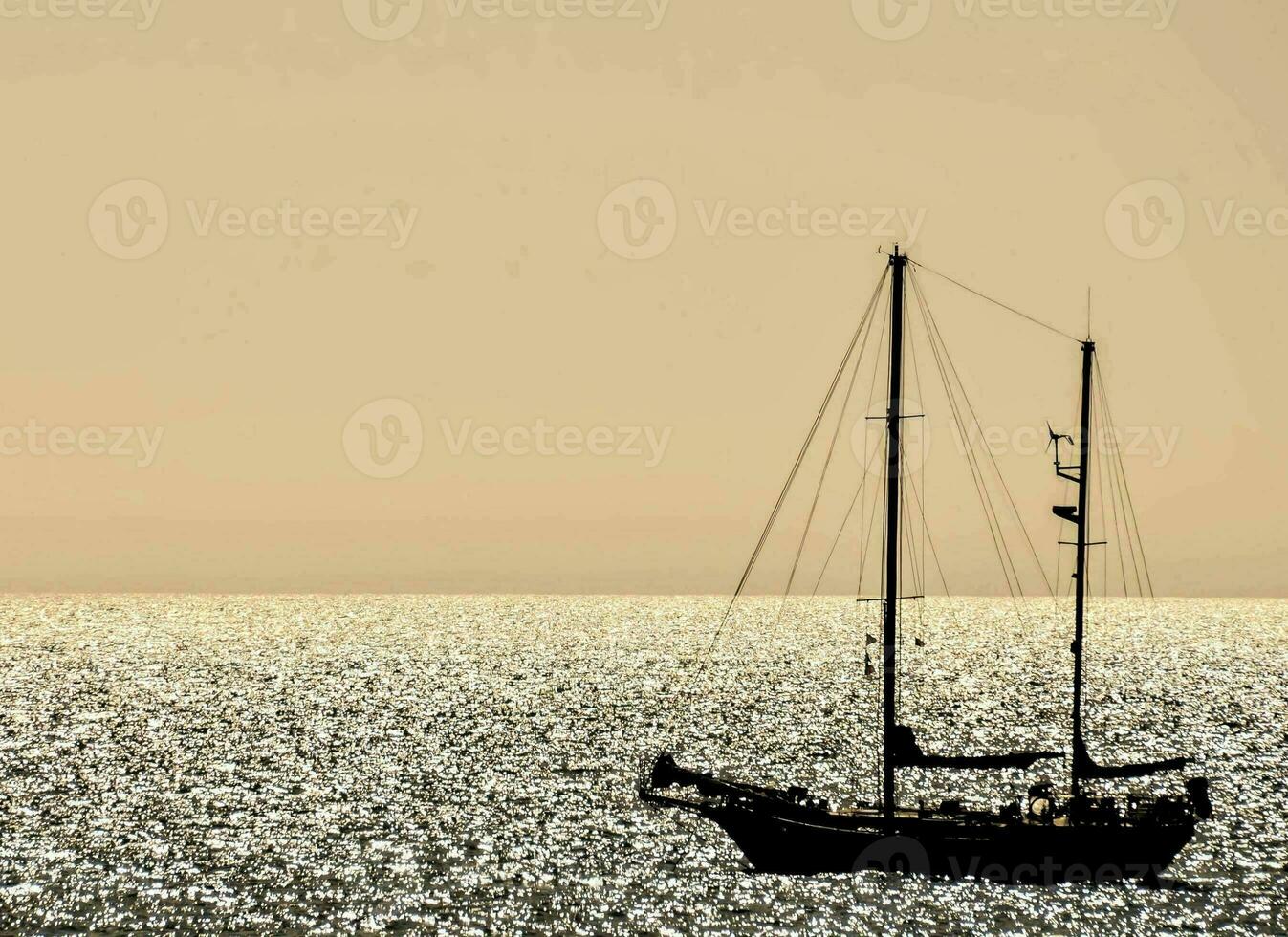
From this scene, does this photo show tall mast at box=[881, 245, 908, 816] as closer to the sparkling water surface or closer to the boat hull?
the boat hull

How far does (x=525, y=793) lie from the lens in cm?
6894

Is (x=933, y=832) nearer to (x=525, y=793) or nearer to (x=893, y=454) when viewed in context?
(x=893, y=454)

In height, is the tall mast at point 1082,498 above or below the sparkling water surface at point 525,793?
above

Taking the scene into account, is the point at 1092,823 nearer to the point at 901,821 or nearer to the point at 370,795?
the point at 901,821

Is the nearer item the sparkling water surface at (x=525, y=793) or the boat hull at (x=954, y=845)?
the sparkling water surface at (x=525, y=793)

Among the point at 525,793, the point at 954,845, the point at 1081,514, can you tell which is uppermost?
the point at 1081,514

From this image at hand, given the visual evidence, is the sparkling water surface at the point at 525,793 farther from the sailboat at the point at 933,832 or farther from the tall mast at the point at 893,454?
the tall mast at the point at 893,454

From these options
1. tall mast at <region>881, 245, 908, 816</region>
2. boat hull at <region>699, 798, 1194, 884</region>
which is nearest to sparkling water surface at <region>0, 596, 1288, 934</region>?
boat hull at <region>699, 798, 1194, 884</region>

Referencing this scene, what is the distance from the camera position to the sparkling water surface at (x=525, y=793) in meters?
45.6

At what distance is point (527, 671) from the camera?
502 ft

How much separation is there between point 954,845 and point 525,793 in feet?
89.7

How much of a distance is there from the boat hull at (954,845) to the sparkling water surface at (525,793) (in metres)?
0.83

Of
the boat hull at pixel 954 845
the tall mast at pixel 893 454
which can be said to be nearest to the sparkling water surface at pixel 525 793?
the boat hull at pixel 954 845

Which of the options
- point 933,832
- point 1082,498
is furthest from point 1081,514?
point 933,832
